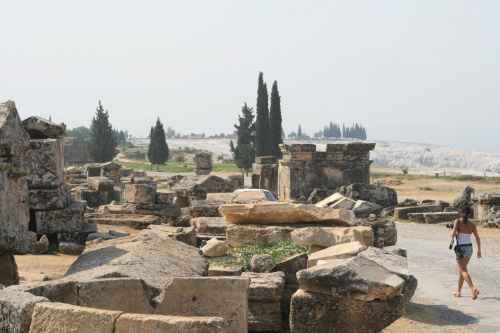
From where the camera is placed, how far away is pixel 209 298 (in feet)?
14.2

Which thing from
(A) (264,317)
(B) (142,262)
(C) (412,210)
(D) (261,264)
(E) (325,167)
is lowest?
(C) (412,210)

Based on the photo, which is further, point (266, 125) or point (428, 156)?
point (428, 156)

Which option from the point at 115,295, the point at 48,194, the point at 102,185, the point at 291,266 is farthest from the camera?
the point at 102,185

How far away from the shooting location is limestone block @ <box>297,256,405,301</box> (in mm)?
4914

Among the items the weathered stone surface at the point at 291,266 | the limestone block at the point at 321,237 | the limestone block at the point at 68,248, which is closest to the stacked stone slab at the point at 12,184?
the weathered stone surface at the point at 291,266

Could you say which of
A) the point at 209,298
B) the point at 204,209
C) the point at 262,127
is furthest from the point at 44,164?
the point at 262,127

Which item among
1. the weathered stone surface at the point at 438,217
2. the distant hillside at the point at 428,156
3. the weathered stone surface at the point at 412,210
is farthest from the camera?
the distant hillside at the point at 428,156

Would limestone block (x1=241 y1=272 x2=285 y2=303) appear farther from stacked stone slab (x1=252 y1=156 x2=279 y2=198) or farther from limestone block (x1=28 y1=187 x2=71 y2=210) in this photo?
stacked stone slab (x1=252 y1=156 x2=279 y2=198)

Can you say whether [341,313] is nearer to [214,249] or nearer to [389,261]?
[389,261]

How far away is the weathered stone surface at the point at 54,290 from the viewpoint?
4.33 metres

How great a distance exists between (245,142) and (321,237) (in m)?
51.6

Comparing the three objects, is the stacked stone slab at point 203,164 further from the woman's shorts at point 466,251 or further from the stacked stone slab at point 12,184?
the stacked stone slab at point 12,184

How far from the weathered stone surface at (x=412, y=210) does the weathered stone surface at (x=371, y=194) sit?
55 centimetres

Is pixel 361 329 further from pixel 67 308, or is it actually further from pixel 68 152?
pixel 68 152
